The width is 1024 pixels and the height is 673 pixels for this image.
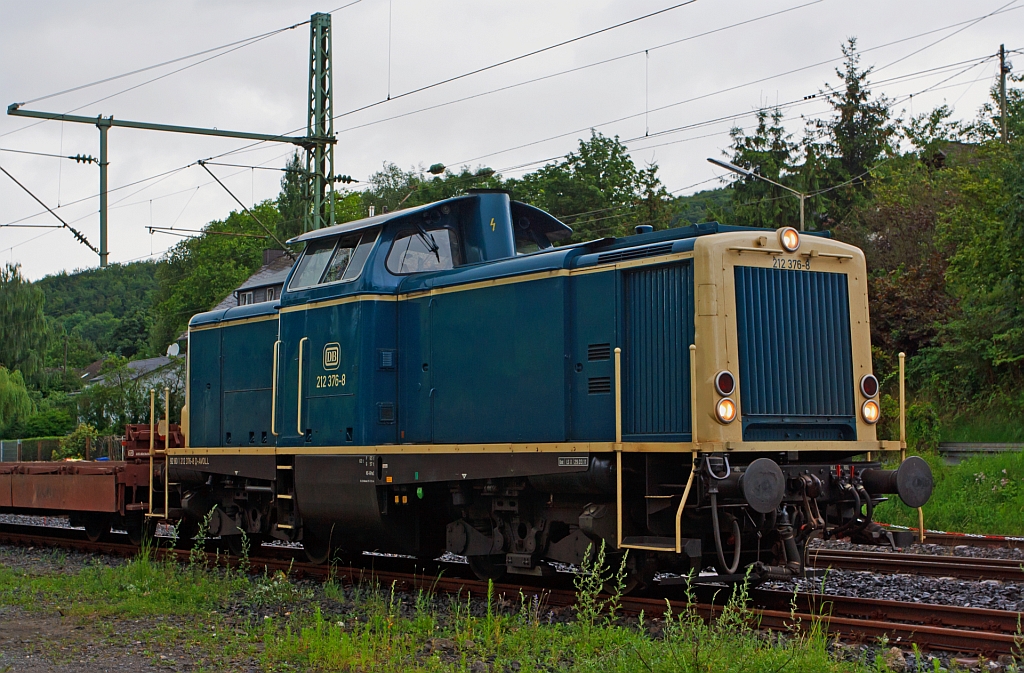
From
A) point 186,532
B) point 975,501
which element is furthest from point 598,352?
point 975,501

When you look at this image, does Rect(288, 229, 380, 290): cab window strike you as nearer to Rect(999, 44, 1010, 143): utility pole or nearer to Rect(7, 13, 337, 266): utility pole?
Rect(7, 13, 337, 266): utility pole

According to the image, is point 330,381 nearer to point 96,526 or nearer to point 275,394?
point 275,394

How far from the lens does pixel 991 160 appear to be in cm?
2533

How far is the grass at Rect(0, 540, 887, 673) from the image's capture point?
5.70 metres

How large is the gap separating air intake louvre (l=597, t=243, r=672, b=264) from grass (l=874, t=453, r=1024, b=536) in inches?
324

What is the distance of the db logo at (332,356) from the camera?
1002 centimetres

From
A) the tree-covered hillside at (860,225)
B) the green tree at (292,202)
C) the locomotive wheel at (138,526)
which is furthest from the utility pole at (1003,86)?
the green tree at (292,202)

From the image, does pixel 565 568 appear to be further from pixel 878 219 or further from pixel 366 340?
pixel 878 219

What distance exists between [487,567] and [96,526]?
749cm

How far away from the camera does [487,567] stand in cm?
949

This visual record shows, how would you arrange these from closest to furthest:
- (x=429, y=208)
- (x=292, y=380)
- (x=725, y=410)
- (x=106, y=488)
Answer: (x=725, y=410), (x=429, y=208), (x=292, y=380), (x=106, y=488)

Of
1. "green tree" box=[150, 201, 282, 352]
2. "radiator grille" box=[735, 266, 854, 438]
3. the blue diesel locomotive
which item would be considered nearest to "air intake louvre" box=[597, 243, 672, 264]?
the blue diesel locomotive

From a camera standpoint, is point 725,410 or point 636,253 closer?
point 725,410

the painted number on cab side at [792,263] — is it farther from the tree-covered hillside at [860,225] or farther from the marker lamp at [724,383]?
the tree-covered hillside at [860,225]
